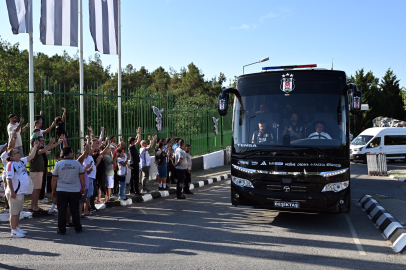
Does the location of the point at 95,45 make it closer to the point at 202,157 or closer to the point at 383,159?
the point at 202,157

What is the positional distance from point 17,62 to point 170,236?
35.8 m

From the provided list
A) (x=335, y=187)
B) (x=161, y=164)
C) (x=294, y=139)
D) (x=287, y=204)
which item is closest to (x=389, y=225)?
(x=335, y=187)

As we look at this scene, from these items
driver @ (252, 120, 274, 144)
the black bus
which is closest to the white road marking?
the black bus

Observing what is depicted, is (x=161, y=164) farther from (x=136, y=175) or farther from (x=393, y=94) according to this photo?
(x=393, y=94)

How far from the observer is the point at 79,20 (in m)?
13.6

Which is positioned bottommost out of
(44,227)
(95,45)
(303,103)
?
(44,227)

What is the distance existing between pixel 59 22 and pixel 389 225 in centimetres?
1116

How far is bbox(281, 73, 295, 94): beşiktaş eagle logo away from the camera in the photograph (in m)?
7.47

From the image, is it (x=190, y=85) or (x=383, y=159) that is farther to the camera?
(x=190, y=85)

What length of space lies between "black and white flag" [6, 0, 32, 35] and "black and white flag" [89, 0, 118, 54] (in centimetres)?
341

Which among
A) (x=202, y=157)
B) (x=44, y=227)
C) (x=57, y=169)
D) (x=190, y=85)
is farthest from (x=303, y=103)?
(x=190, y=85)

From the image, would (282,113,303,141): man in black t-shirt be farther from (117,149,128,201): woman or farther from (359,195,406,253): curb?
(117,149,128,201): woman

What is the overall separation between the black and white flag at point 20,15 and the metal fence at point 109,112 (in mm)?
1690

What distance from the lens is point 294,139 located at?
715 centimetres
